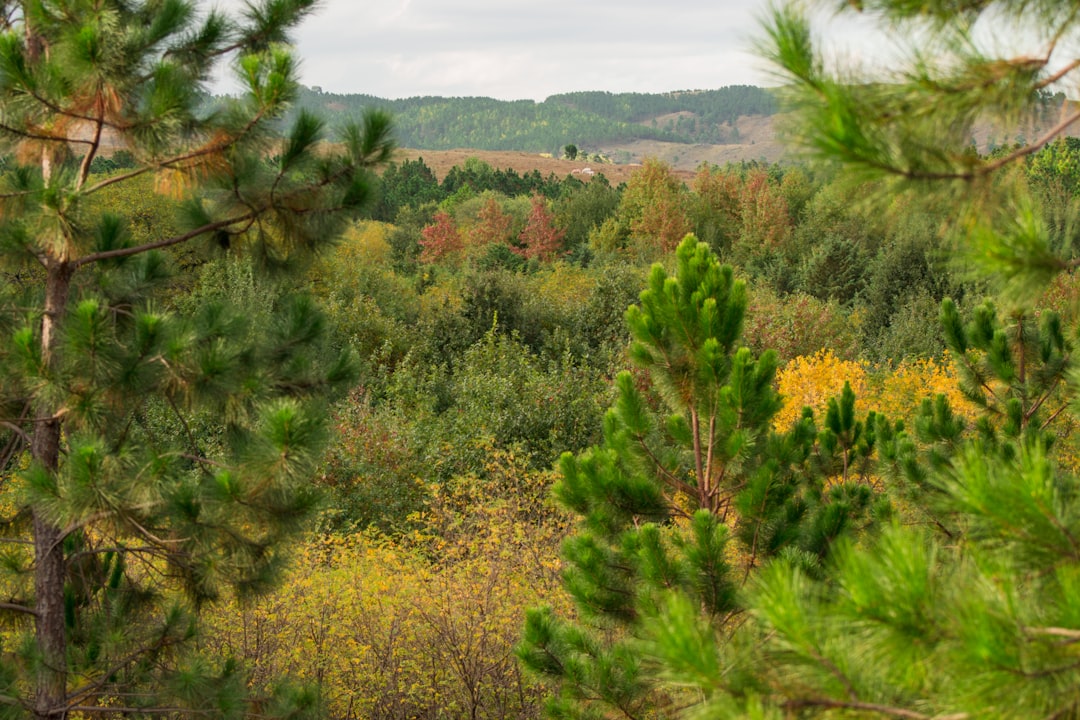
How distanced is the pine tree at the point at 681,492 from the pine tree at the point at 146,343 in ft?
5.05

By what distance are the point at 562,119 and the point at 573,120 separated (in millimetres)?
2101

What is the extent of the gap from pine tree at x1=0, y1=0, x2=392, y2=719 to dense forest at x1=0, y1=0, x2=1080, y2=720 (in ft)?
0.06

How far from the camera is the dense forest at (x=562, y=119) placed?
156250 millimetres

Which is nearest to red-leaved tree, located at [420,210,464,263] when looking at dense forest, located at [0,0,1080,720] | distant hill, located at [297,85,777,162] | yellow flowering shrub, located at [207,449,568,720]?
dense forest, located at [0,0,1080,720]

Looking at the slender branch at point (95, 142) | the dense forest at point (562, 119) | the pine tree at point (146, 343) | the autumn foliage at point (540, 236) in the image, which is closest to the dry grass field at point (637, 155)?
the dense forest at point (562, 119)

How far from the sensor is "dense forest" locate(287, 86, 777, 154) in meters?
156

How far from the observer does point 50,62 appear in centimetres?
376

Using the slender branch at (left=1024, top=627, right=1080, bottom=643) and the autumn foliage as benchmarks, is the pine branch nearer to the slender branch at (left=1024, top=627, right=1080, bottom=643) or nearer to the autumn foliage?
the slender branch at (left=1024, top=627, right=1080, bottom=643)

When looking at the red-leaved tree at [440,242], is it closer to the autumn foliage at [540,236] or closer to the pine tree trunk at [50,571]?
the autumn foliage at [540,236]

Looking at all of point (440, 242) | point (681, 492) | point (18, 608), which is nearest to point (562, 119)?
point (440, 242)

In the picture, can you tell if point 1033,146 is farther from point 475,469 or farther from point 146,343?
point 475,469

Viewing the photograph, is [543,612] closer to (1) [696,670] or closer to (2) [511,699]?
(2) [511,699]

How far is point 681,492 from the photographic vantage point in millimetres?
5309

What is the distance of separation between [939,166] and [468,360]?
13.7m
